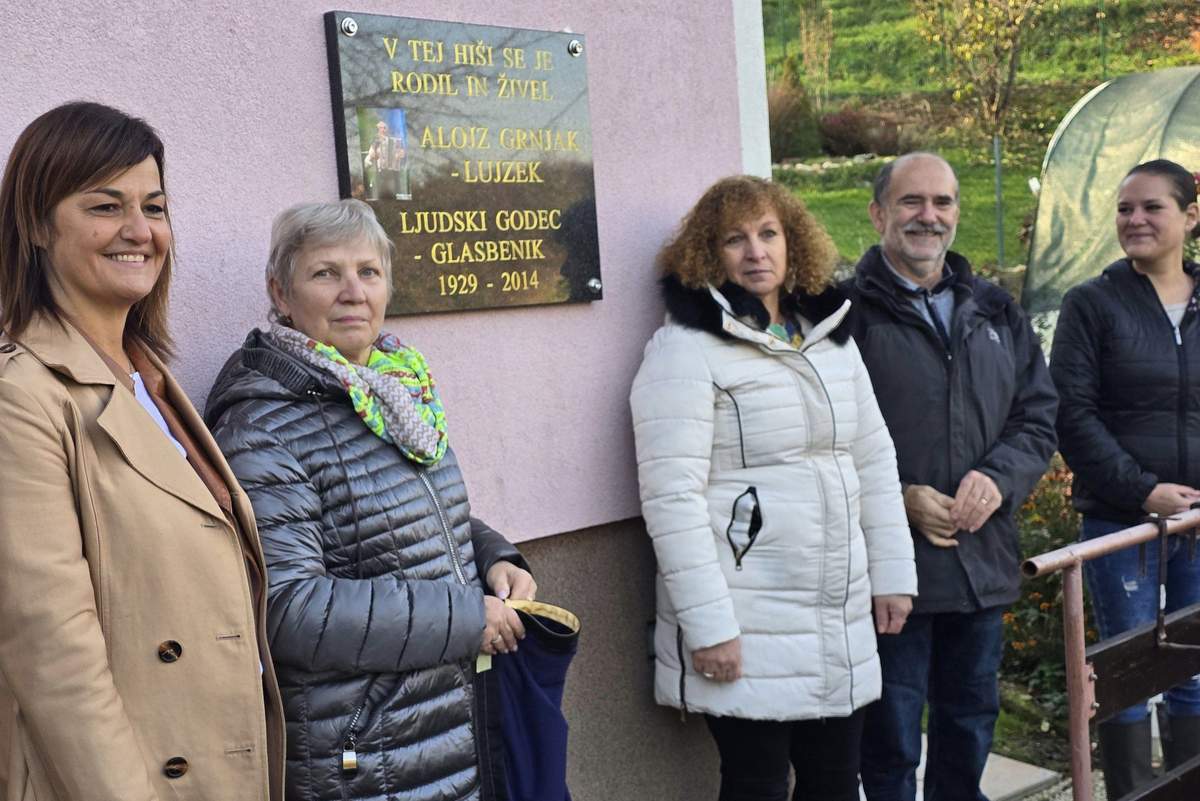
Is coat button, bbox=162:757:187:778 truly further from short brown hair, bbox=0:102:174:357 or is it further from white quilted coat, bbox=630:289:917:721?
white quilted coat, bbox=630:289:917:721

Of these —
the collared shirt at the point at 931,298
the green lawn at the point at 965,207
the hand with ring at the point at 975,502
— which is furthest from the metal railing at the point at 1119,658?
the green lawn at the point at 965,207

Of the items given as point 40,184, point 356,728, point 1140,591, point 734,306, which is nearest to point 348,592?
point 356,728

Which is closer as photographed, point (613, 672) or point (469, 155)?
point (469, 155)

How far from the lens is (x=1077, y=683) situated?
8.69 ft

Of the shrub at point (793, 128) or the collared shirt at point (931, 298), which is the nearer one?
the collared shirt at point (931, 298)

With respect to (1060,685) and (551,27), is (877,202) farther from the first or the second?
(1060,685)

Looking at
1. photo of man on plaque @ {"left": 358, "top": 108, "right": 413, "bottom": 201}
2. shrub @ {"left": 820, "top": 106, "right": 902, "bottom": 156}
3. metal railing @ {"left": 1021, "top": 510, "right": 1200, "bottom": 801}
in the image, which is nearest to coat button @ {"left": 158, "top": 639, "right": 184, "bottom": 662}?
photo of man on plaque @ {"left": 358, "top": 108, "right": 413, "bottom": 201}

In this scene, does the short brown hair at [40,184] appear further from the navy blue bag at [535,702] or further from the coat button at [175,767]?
the navy blue bag at [535,702]

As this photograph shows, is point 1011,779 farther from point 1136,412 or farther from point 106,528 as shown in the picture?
point 106,528

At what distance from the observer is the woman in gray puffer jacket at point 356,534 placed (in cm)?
224

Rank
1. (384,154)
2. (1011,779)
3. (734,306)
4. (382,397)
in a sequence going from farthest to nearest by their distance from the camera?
(1011,779) < (734,306) < (384,154) < (382,397)

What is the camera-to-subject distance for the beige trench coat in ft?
→ 5.89

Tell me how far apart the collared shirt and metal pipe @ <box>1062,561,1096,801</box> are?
108 cm

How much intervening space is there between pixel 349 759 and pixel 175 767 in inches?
15.4
